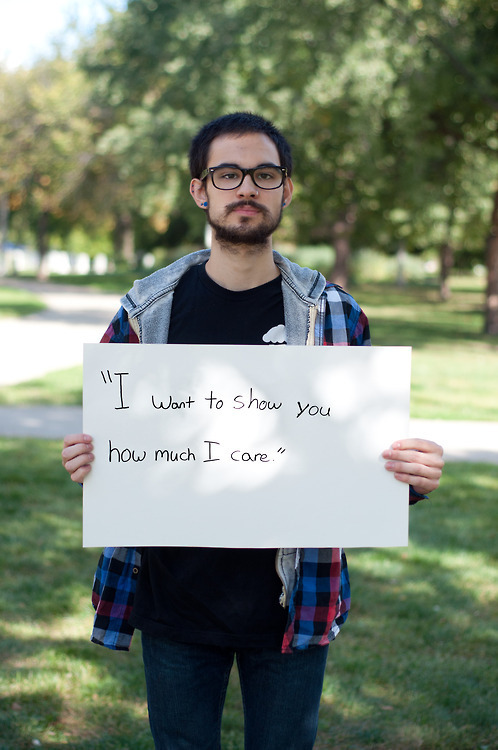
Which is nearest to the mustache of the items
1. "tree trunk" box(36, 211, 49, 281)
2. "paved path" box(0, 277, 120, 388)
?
"paved path" box(0, 277, 120, 388)

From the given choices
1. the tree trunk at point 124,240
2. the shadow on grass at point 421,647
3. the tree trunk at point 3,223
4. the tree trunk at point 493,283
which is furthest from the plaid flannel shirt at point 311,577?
the tree trunk at point 124,240

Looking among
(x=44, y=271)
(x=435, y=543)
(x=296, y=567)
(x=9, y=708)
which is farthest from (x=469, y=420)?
(x=44, y=271)

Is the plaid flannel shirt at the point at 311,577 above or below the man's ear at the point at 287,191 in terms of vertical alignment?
below

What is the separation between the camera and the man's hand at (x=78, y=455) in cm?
194

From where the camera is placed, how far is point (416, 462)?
1931 mm

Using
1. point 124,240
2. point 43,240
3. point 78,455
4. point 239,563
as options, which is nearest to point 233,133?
point 78,455

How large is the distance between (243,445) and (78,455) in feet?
1.29

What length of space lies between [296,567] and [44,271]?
137 feet

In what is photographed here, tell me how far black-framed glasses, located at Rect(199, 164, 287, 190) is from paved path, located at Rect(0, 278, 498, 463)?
18.6 ft

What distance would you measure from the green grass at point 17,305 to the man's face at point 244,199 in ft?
63.6

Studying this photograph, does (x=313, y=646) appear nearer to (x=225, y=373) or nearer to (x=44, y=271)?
(x=225, y=373)

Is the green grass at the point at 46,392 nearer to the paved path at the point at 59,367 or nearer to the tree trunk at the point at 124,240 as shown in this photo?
the paved path at the point at 59,367

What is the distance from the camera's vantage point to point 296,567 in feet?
6.64

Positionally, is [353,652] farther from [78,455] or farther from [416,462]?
[78,455]
